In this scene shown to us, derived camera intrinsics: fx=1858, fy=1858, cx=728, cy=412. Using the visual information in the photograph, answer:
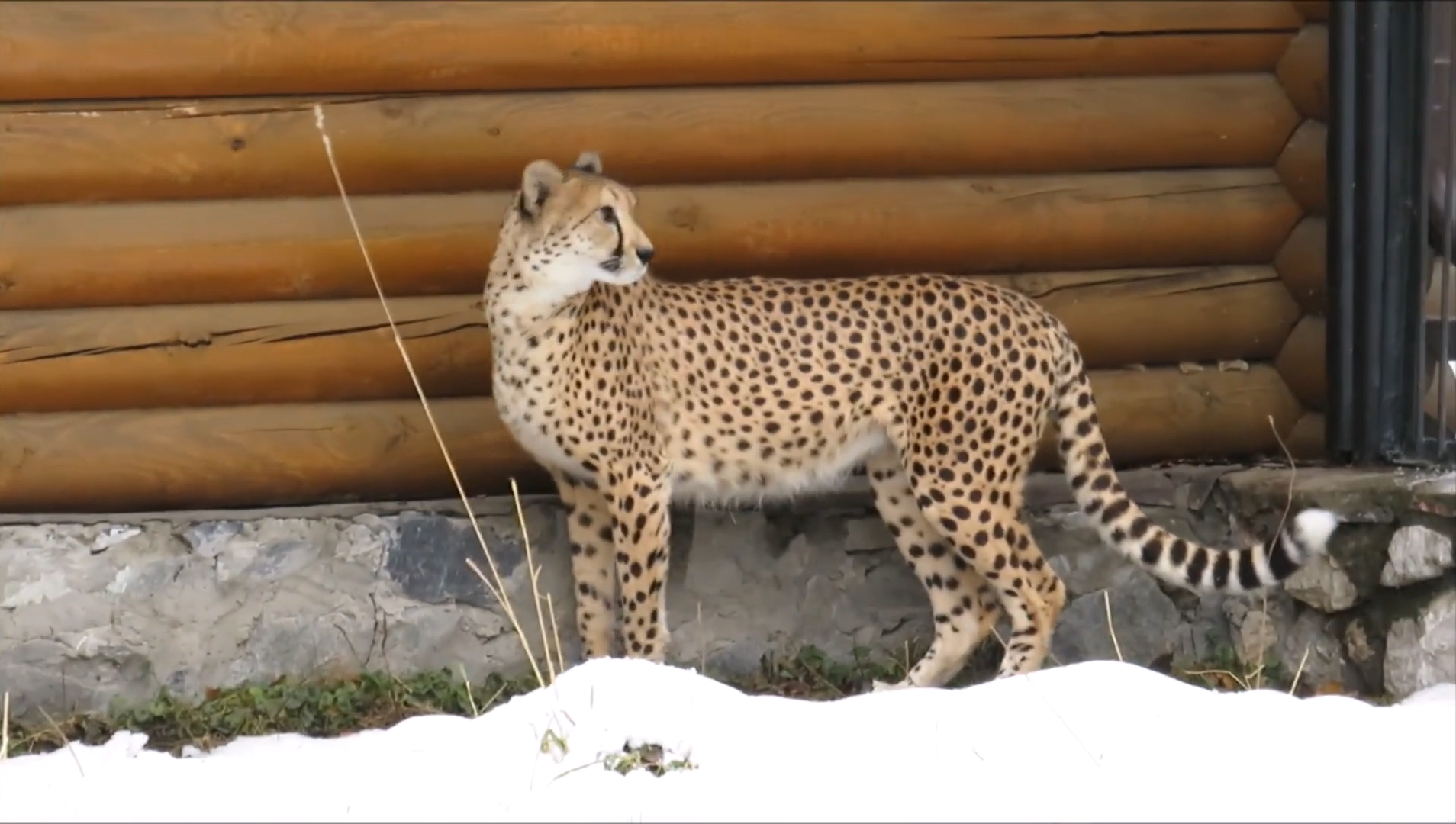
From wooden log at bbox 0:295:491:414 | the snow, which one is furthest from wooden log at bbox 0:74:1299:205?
the snow

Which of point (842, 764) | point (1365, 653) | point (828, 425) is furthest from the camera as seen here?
point (828, 425)

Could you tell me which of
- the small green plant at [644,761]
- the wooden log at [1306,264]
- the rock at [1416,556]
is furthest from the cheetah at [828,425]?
the small green plant at [644,761]

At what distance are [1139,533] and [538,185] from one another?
1.63 metres

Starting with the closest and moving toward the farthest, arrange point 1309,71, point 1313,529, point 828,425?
point 1313,529 → point 828,425 → point 1309,71

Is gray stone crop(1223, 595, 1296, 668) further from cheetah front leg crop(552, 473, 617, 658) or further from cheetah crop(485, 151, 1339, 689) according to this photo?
cheetah front leg crop(552, 473, 617, 658)

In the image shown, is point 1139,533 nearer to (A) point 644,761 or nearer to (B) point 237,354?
(A) point 644,761

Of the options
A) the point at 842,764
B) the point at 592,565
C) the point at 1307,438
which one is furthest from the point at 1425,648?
the point at 592,565

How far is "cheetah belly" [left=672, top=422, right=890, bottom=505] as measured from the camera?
4488 millimetres

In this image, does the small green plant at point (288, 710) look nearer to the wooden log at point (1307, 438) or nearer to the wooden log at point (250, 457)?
the wooden log at point (250, 457)

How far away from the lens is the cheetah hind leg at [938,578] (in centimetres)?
461

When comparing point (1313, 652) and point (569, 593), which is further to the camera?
point (569, 593)

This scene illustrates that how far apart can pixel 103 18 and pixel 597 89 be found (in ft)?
3.93

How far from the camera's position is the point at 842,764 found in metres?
3.45

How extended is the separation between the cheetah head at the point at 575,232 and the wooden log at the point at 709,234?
0.46 m
